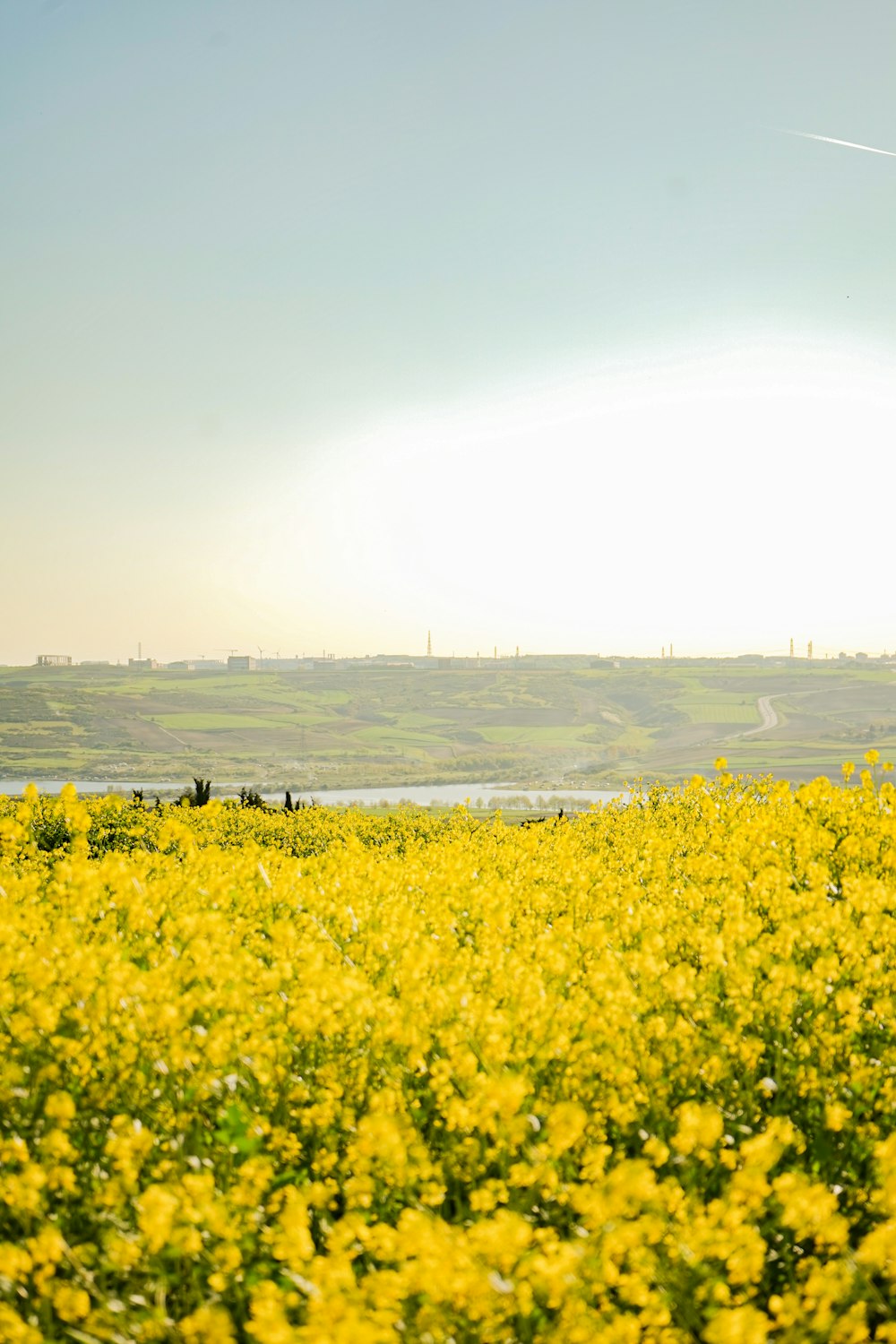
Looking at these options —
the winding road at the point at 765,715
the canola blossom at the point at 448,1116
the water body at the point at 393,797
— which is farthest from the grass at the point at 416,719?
the canola blossom at the point at 448,1116

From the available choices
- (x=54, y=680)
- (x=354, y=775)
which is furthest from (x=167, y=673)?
(x=354, y=775)

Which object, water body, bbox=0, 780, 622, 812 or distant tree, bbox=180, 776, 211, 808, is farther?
water body, bbox=0, 780, 622, 812

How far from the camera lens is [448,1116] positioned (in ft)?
9.45

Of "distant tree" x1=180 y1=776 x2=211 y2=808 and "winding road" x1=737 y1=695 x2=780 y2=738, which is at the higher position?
"distant tree" x1=180 y1=776 x2=211 y2=808

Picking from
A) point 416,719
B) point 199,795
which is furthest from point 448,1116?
point 416,719

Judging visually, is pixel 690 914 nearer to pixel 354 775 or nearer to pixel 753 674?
pixel 354 775

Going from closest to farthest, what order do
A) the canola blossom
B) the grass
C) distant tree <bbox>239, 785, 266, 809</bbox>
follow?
1. the canola blossom
2. distant tree <bbox>239, 785, 266, 809</bbox>
3. the grass

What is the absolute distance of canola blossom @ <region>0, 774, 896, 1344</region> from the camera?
216cm

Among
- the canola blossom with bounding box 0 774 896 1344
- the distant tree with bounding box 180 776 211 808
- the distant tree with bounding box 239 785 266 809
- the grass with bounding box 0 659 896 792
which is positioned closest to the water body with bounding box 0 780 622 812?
the distant tree with bounding box 239 785 266 809

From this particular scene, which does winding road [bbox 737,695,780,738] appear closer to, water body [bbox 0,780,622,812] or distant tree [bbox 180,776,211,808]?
water body [bbox 0,780,622,812]

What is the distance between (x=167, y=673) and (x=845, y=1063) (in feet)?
435

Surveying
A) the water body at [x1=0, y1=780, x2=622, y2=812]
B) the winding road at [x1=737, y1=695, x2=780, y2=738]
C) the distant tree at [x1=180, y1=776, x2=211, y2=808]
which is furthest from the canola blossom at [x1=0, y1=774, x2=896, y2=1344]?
the winding road at [x1=737, y1=695, x2=780, y2=738]

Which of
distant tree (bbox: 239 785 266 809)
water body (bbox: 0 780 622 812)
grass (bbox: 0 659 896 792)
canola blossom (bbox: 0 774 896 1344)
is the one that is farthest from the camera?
grass (bbox: 0 659 896 792)

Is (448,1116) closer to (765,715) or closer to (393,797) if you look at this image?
(393,797)
